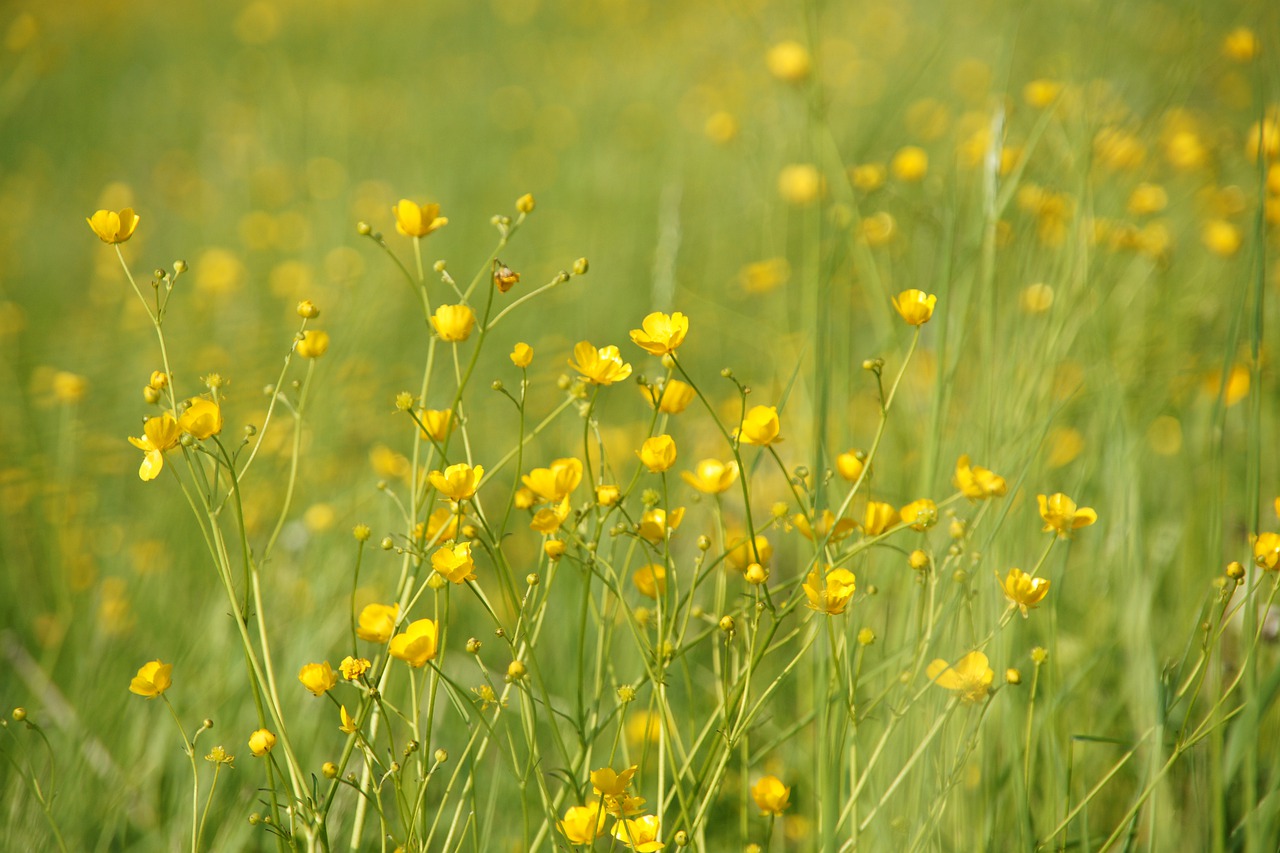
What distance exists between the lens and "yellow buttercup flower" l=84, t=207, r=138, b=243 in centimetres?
82

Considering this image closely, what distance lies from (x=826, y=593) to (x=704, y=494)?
0.73 meters

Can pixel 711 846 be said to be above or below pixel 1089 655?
below

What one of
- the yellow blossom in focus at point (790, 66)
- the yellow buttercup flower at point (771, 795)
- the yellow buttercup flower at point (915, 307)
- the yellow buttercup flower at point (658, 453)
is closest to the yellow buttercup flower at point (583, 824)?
the yellow buttercup flower at point (771, 795)

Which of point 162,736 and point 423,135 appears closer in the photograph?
point 162,736

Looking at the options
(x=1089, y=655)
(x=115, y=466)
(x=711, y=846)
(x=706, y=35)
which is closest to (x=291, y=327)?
(x=115, y=466)

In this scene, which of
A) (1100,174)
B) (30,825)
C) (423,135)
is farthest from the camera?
(423,135)

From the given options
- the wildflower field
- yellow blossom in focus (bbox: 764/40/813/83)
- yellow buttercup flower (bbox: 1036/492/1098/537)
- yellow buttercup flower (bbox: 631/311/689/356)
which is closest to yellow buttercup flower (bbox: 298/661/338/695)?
the wildflower field

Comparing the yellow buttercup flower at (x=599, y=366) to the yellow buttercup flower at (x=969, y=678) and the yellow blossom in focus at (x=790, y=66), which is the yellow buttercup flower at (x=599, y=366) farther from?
the yellow blossom in focus at (x=790, y=66)

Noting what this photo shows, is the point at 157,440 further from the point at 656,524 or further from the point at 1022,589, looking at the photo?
the point at 1022,589

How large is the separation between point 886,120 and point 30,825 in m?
1.39

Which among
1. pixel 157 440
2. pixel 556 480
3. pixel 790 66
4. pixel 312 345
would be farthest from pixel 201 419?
pixel 790 66

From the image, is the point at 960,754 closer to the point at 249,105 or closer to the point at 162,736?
the point at 162,736

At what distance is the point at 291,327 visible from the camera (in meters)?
2.16

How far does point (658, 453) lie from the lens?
77 centimetres
